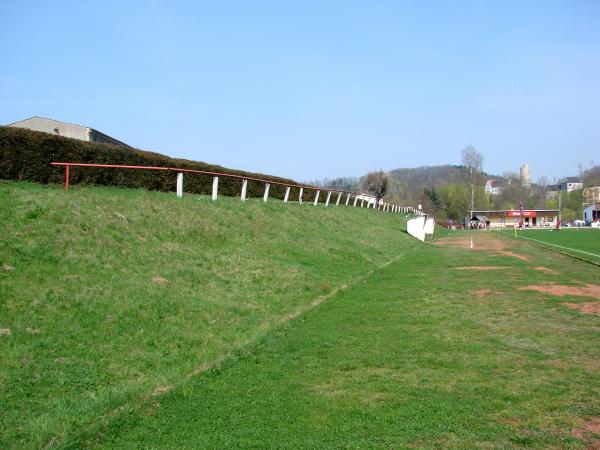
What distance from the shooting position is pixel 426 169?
165 m

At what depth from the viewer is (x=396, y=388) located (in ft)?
17.8

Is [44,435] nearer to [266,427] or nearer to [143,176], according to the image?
[266,427]

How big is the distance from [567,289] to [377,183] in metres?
68.1

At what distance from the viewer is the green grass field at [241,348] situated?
14.8 ft

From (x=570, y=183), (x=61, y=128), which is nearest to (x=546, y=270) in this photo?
A: (x=61, y=128)

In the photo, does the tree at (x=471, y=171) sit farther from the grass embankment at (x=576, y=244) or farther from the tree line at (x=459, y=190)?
the grass embankment at (x=576, y=244)

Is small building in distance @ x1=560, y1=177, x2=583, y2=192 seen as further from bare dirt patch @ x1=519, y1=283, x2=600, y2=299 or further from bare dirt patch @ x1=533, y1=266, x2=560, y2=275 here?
bare dirt patch @ x1=519, y1=283, x2=600, y2=299

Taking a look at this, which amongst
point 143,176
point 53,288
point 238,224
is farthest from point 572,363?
point 143,176

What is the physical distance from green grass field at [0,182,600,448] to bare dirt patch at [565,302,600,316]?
0.40 feet

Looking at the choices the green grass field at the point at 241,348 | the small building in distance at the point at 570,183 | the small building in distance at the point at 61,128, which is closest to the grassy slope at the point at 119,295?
the green grass field at the point at 241,348

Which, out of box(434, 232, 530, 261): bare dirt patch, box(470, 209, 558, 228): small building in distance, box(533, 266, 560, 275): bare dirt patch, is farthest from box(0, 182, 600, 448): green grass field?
box(470, 209, 558, 228): small building in distance

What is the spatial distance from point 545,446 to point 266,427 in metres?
2.19

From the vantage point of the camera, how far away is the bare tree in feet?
253

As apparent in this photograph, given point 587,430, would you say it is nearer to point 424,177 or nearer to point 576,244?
point 576,244
